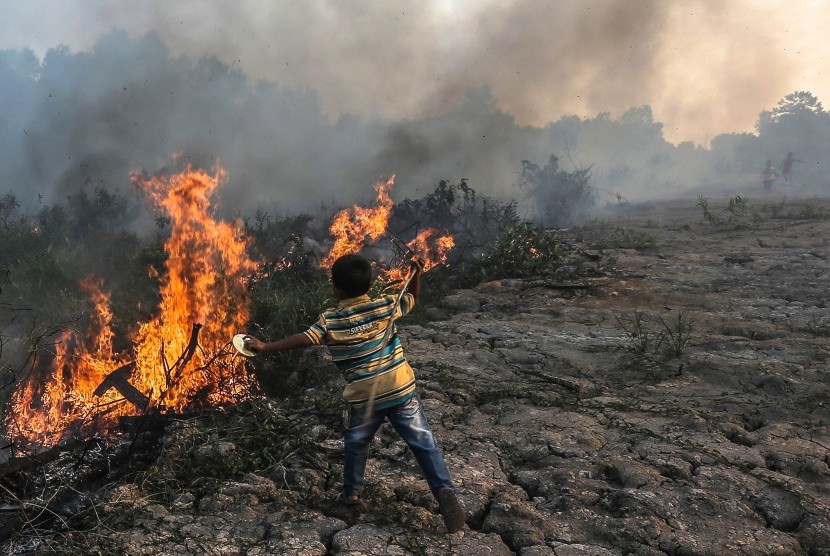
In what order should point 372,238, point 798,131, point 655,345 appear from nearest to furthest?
1. point 655,345
2. point 372,238
3. point 798,131

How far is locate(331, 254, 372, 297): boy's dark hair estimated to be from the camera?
2.65m

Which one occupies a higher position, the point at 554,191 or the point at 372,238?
the point at 554,191

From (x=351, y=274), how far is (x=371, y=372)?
0.51 meters

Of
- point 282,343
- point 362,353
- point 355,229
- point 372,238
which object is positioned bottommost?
point 362,353

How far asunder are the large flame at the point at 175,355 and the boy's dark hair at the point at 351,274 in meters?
2.00

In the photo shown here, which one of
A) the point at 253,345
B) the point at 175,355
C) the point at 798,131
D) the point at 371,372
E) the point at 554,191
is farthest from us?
the point at 798,131

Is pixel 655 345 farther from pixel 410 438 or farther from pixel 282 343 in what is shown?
pixel 282 343

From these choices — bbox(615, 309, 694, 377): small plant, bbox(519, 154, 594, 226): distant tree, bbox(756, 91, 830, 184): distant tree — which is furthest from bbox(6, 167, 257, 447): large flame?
bbox(756, 91, 830, 184): distant tree

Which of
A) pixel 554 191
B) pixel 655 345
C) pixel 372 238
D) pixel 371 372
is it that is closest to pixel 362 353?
pixel 371 372

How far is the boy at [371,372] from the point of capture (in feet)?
8.66

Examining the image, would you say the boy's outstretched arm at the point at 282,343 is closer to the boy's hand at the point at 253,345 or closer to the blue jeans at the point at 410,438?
the boy's hand at the point at 253,345

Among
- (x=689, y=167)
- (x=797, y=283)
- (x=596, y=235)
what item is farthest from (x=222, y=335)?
(x=689, y=167)

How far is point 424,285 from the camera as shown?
9062mm

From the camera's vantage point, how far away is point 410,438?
8.79 ft
